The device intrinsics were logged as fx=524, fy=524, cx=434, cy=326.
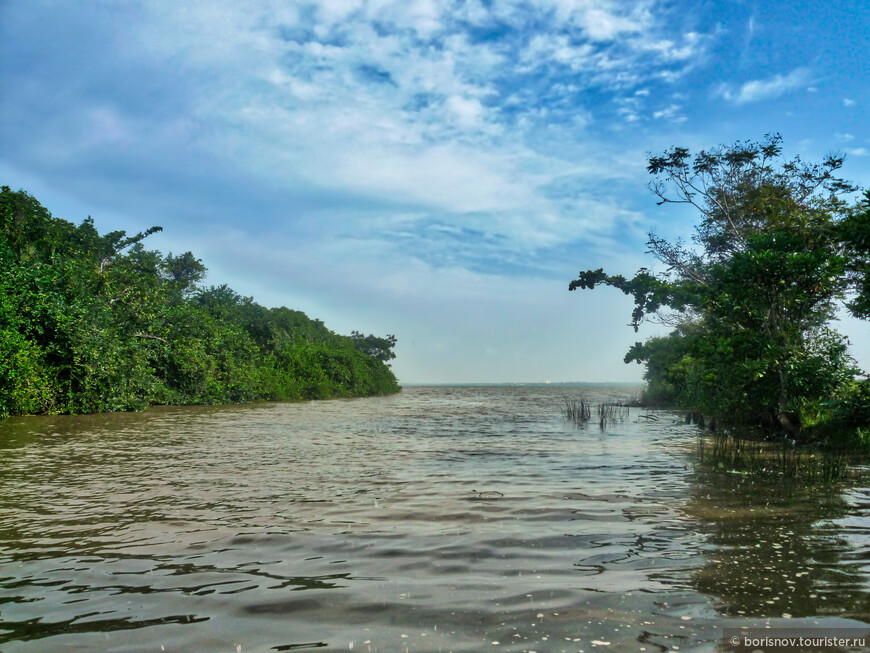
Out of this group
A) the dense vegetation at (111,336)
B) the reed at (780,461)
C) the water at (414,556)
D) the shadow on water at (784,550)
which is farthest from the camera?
the dense vegetation at (111,336)

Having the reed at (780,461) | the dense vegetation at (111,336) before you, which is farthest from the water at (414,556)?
the dense vegetation at (111,336)

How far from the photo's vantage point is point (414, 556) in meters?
4.41

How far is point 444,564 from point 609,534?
1.81 metres

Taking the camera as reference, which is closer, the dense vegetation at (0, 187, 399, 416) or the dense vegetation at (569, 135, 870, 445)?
the dense vegetation at (569, 135, 870, 445)

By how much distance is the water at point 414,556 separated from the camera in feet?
10.0

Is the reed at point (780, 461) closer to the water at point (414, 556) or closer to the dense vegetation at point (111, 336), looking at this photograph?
the water at point (414, 556)

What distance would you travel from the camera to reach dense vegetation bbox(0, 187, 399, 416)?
729 inches

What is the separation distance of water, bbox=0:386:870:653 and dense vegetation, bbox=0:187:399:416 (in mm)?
11748

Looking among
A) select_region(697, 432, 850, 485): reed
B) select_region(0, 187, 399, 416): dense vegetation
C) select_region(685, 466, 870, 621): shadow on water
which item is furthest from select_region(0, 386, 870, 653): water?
select_region(0, 187, 399, 416): dense vegetation

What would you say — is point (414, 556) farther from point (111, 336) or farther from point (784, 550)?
point (111, 336)

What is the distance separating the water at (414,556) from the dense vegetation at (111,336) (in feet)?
38.5

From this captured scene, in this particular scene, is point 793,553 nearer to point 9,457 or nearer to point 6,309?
point 9,457

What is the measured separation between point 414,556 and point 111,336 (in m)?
21.9

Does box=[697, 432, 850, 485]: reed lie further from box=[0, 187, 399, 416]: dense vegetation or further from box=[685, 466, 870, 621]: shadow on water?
box=[0, 187, 399, 416]: dense vegetation
